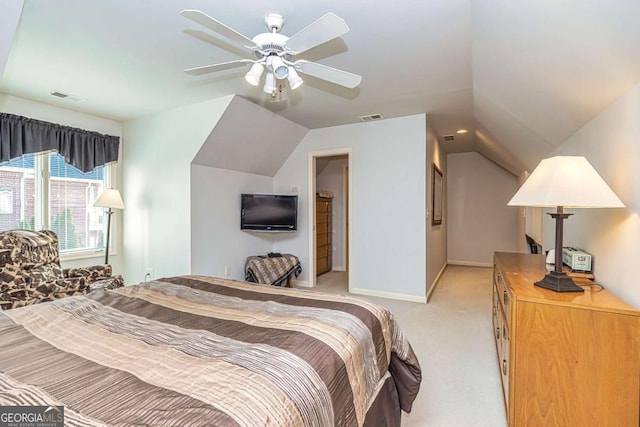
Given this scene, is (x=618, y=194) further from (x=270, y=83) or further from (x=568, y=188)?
(x=270, y=83)

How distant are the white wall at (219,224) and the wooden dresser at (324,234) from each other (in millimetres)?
1239

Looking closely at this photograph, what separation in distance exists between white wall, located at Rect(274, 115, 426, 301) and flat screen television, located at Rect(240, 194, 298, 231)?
929 millimetres

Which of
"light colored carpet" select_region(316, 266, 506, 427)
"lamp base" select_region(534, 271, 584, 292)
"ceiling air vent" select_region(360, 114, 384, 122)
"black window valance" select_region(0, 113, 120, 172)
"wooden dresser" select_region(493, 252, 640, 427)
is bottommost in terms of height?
"light colored carpet" select_region(316, 266, 506, 427)

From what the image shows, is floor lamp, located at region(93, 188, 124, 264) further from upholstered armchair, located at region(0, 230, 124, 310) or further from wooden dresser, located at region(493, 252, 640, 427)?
wooden dresser, located at region(493, 252, 640, 427)

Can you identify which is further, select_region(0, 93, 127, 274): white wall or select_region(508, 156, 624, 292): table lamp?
select_region(0, 93, 127, 274): white wall

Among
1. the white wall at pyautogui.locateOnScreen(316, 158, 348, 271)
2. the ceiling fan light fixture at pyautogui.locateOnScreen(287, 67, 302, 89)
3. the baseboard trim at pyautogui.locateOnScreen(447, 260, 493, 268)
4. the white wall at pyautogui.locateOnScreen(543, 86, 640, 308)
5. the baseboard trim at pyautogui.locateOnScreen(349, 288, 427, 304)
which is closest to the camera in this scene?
the white wall at pyautogui.locateOnScreen(543, 86, 640, 308)

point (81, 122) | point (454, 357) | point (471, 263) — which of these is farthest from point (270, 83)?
point (471, 263)

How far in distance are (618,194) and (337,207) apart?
4.89 meters

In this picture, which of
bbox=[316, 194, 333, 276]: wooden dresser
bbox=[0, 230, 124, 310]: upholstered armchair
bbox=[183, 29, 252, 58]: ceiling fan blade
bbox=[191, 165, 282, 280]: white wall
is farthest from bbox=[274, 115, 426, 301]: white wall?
bbox=[0, 230, 124, 310]: upholstered armchair

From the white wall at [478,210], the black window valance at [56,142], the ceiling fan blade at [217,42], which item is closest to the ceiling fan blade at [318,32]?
the ceiling fan blade at [217,42]

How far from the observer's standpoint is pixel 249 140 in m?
4.14

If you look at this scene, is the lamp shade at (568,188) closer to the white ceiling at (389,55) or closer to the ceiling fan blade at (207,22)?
the white ceiling at (389,55)

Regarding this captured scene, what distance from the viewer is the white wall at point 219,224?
3.85 metres

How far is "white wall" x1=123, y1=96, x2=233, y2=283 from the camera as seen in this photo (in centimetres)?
376
